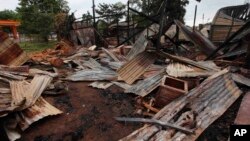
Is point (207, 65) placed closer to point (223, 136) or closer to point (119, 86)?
point (119, 86)

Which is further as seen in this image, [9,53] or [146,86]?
[9,53]

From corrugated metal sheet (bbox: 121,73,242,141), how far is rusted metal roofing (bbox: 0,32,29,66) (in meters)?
6.68

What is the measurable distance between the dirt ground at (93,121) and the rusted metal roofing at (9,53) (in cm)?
337

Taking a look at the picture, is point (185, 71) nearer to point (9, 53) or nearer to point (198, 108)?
point (198, 108)

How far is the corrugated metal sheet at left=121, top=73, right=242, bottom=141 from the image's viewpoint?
3977 millimetres

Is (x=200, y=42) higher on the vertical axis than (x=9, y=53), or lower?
higher

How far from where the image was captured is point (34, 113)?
4953mm

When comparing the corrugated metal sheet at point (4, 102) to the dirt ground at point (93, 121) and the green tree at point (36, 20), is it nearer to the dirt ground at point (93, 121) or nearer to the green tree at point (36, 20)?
the dirt ground at point (93, 121)

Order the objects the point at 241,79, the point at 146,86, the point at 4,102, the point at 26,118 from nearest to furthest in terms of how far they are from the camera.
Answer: the point at 26,118 < the point at 4,102 < the point at 241,79 < the point at 146,86

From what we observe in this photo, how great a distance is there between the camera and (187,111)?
188 inches

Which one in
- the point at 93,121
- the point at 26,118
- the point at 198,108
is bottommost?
the point at 93,121

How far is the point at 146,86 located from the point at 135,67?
1477 millimetres

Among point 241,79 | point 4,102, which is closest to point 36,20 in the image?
point 4,102

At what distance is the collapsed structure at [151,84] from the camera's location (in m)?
4.40
